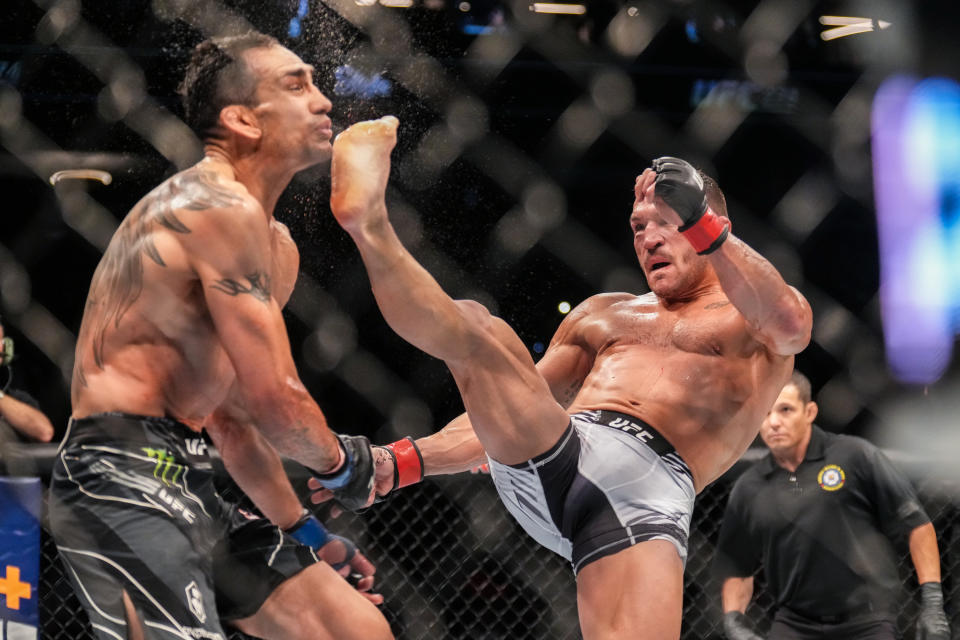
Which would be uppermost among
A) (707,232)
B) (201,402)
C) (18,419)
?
(707,232)

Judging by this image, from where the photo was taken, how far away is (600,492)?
6.75 ft

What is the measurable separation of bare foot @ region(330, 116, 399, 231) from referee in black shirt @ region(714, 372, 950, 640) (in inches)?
75.0

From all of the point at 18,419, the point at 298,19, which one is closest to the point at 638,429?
the point at 18,419

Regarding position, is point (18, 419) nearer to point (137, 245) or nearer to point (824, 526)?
point (137, 245)

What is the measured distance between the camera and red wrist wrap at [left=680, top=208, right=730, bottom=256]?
206 centimetres

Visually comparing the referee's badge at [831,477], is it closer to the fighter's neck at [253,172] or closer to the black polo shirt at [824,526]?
the black polo shirt at [824,526]

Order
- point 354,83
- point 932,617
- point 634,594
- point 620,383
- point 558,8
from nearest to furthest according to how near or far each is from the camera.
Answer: point 634,594 → point 620,383 → point 932,617 → point 354,83 → point 558,8

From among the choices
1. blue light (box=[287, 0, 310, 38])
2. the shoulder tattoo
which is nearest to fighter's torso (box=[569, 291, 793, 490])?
the shoulder tattoo

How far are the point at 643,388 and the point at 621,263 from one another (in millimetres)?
2264

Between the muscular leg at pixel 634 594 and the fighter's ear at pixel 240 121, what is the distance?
985mm

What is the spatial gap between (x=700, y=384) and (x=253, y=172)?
101cm

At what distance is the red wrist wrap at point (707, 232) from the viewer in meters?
2.06

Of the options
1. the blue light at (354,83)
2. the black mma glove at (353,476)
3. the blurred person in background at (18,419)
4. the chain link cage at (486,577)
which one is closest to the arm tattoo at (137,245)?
the black mma glove at (353,476)

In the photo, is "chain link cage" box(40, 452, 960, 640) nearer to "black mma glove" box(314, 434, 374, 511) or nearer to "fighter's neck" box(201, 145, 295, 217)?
"black mma glove" box(314, 434, 374, 511)
